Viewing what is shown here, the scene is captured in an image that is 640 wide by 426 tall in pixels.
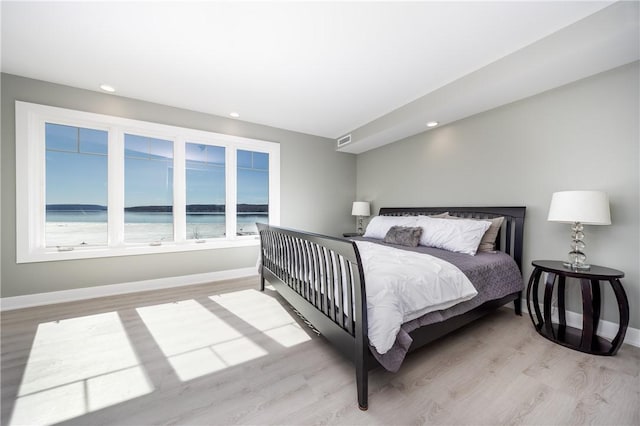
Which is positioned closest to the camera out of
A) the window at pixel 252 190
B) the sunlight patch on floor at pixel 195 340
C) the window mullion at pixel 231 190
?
the sunlight patch on floor at pixel 195 340

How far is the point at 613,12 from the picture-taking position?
170 cm

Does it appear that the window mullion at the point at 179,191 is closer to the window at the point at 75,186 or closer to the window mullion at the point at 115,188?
the window mullion at the point at 115,188

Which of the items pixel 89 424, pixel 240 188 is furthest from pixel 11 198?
pixel 89 424

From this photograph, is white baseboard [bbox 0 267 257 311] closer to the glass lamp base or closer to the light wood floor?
the light wood floor

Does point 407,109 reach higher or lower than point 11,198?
higher

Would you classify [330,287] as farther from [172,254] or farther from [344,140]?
[344,140]

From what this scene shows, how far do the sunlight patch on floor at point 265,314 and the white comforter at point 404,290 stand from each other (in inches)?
37.5

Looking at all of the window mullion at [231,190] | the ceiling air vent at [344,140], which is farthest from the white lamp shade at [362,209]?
the window mullion at [231,190]

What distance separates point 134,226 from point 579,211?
16.3 ft

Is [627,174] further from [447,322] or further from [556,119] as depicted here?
[447,322]

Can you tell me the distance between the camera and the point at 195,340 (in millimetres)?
2080

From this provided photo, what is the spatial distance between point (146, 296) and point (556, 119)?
513cm

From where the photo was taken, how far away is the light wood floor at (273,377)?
1346mm

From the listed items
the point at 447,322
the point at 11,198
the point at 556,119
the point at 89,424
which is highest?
the point at 556,119
